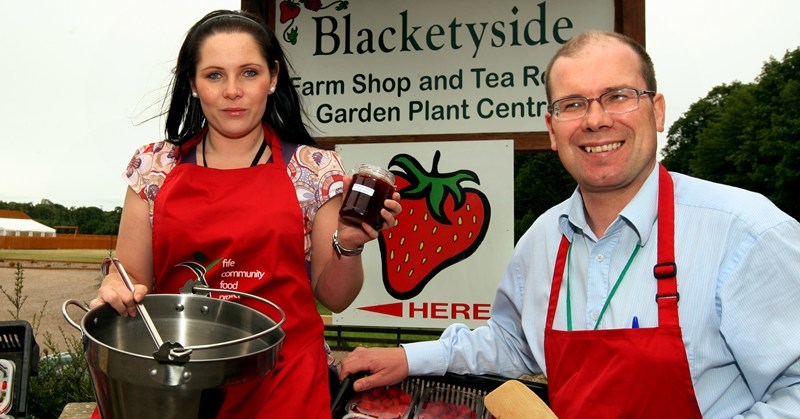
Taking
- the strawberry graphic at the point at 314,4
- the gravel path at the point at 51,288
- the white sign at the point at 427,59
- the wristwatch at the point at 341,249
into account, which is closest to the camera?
the wristwatch at the point at 341,249

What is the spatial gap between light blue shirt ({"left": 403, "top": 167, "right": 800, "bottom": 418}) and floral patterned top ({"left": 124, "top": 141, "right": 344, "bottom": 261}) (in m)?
0.58

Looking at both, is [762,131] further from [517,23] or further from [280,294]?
[280,294]

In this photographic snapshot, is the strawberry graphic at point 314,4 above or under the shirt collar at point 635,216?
above

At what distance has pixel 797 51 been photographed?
29.4 m

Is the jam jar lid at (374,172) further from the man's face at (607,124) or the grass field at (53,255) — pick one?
the grass field at (53,255)

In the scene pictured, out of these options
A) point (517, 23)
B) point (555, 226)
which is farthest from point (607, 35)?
point (517, 23)

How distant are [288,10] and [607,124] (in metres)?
2.92

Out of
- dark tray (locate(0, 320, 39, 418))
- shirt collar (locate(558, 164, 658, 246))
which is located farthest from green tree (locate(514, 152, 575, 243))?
dark tray (locate(0, 320, 39, 418))

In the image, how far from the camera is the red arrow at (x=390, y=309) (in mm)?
3893

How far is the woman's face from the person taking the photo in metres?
1.74

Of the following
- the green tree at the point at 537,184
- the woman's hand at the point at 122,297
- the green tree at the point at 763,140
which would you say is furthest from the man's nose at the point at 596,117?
the green tree at the point at 763,140

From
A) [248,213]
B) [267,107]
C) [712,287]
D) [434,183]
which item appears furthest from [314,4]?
[712,287]

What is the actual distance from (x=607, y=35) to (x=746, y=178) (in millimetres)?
34873

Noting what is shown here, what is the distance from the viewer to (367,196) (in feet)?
5.44
